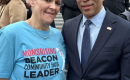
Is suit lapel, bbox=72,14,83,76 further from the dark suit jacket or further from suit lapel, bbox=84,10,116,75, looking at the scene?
suit lapel, bbox=84,10,116,75

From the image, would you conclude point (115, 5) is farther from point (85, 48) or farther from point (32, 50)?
point (32, 50)

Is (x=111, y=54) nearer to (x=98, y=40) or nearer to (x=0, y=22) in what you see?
(x=98, y=40)

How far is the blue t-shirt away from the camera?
4.92 ft

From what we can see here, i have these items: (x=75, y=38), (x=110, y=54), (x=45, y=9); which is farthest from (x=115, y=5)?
(x=45, y=9)

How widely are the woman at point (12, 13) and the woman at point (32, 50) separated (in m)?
1.15

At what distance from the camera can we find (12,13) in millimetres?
2721

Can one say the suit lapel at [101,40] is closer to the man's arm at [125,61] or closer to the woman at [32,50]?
the man's arm at [125,61]

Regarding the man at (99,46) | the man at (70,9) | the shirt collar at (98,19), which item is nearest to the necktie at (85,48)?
the man at (99,46)

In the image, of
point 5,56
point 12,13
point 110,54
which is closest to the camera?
point 5,56

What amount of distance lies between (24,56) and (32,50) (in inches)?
3.6

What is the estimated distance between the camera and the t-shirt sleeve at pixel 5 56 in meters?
1.50

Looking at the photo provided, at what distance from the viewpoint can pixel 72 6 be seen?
3.70 meters

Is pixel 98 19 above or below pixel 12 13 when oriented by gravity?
above

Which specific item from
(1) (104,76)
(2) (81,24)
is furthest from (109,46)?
(2) (81,24)
